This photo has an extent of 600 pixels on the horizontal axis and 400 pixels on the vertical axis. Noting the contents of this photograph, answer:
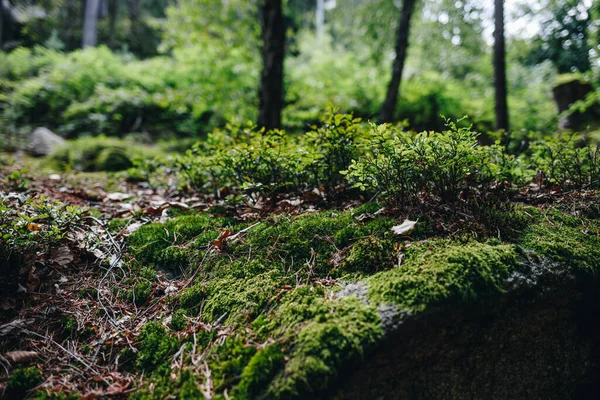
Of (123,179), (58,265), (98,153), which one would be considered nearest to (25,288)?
(58,265)

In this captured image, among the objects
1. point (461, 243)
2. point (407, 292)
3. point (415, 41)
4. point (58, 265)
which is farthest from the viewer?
point (415, 41)

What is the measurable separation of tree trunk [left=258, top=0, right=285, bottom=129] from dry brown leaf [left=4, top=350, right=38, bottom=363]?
449 centimetres

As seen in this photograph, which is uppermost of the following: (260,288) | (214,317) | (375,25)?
(375,25)

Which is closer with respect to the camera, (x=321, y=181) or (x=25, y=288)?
(x=25, y=288)

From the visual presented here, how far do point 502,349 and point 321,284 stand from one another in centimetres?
113

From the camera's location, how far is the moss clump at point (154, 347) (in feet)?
5.54

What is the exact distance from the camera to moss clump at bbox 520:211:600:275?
1.98 m

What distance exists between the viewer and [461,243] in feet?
6.52

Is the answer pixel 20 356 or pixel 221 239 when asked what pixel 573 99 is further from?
pixel 20 356

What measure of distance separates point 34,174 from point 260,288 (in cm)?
489

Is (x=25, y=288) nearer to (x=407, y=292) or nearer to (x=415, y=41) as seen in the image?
(x=407, y=292)

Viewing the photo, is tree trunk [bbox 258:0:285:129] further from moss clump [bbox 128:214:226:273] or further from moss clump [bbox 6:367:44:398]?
moss clump [bbox 6:367:44:398]

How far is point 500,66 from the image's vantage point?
6.52 meters

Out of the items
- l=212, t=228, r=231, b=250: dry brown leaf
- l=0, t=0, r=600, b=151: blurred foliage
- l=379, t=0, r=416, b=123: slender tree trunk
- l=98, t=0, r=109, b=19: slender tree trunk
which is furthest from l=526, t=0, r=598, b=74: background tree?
l=98, t=0, r=109, b=19: slender tree trunk
